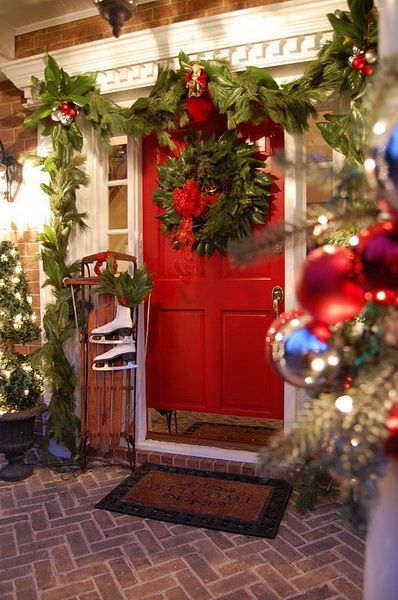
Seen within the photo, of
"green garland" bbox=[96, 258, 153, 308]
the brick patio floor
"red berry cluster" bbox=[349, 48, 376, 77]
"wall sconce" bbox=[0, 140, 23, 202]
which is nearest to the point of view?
the brick patio floor

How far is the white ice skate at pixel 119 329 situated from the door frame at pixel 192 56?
0.37m

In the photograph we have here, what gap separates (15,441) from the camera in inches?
129

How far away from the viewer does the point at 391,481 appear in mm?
964

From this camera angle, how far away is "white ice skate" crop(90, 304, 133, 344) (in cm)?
315

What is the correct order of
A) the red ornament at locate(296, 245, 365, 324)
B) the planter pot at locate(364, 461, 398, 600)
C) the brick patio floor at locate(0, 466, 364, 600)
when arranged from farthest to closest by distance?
the brick patio floor at locate(0, 466, 364, 600) < the planter pot at locate(364, 461, 398, 600) < the red ornament at locate(296, 245, 365, 324)

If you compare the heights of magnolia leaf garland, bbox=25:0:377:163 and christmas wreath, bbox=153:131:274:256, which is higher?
magnolia leaf garland, bbox=25:0:377:163

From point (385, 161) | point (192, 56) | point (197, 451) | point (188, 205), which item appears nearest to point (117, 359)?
point (197, 451)

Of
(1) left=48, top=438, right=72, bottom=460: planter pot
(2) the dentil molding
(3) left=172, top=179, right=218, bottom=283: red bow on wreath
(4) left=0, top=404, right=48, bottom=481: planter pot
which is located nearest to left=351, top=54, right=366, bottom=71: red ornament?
(2) the dentil molding

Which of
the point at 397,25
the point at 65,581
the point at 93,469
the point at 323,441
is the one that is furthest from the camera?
the point at 93,469

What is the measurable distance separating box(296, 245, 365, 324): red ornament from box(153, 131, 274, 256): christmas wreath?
2.34m

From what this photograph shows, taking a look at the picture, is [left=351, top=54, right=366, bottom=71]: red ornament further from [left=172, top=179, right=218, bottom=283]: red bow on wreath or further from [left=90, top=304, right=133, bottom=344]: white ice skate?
[left=90, top=304, right=133, bottom=344]: white ice skate

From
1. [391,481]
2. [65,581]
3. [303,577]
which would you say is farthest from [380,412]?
[65,581]

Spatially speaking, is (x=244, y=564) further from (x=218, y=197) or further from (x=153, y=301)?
(x=218, y=197)

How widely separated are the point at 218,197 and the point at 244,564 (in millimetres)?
2228
